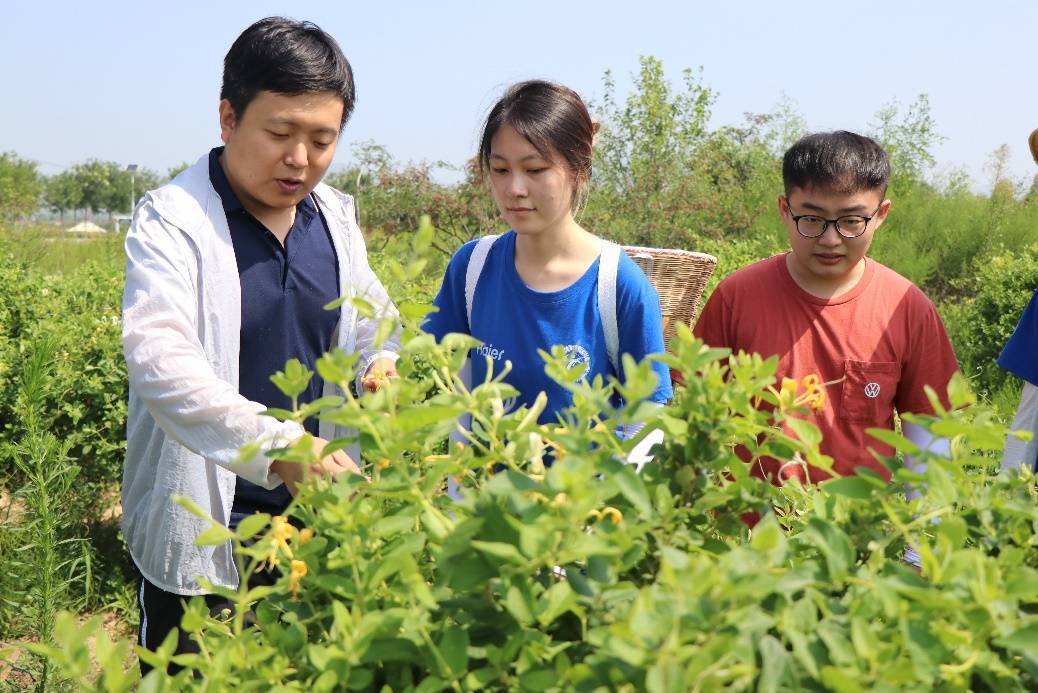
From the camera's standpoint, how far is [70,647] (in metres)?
0.77

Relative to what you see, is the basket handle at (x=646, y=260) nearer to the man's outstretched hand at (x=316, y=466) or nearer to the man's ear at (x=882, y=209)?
the man's ear at (x=882, y=209)

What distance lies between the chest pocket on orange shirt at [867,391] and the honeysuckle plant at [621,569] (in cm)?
124

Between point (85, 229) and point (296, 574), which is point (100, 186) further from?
point (296, 574)

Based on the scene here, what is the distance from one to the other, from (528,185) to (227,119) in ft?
2.05

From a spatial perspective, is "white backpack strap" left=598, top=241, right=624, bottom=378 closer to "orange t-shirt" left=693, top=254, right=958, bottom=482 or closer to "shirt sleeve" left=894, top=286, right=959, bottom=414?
"orange t-shirt" left=693, top=254, right=958, bottom=482

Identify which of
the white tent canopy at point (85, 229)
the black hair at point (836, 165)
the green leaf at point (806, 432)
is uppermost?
the black hair at point (836, 165)

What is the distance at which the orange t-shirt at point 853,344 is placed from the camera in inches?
85.7

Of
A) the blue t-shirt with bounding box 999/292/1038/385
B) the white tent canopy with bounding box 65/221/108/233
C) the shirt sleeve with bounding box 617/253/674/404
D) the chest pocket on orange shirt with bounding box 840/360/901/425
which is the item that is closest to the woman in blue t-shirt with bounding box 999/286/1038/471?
the blue t-shirt with bounding box 999/292/1038/385

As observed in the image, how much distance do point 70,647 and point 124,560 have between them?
127 inches

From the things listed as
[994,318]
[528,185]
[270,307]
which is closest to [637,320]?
[528,185]

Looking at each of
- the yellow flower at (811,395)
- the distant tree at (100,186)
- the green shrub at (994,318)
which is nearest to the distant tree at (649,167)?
the green shrub at (994,318)

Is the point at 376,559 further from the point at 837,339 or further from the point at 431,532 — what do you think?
the point at 837,339

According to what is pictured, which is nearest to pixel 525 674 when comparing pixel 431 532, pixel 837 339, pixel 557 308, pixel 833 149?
pixel 431 532

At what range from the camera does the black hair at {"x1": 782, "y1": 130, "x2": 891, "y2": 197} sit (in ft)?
7.38
